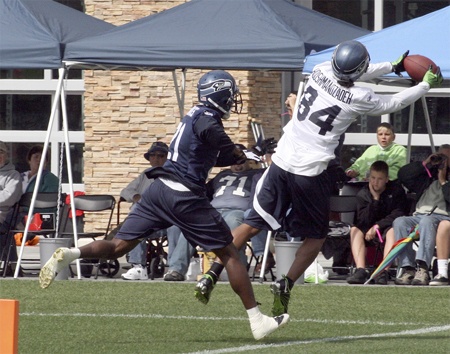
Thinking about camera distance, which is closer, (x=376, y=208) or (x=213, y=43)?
(x=213, y=43)

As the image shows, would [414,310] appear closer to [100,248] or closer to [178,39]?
[100,248]

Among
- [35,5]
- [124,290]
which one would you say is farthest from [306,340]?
[35,5]

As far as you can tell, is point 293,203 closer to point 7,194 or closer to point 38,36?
point 38,36

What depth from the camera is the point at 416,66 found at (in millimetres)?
9898

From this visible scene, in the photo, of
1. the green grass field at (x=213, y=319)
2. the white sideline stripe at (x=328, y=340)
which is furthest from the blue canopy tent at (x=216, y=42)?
the white sideline stripe at (x=328, y=340)

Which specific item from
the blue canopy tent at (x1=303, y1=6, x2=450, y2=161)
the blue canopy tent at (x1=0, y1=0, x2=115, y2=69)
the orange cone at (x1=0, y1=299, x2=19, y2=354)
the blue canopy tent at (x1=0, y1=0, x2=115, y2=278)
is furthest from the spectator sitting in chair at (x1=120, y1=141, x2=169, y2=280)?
the orange cone at (x1=0, y1=299, x2=19, y2=354)

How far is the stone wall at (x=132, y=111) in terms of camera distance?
1683 centimetres

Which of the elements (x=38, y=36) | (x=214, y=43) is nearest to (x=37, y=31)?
(x=38, y=36)

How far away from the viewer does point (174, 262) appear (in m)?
12.9

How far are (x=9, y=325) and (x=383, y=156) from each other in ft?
29.4

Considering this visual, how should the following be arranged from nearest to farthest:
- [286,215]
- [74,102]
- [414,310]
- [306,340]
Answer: [306,340] → [286,215] → [414,310] → [74,102]

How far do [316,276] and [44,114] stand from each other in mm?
6629

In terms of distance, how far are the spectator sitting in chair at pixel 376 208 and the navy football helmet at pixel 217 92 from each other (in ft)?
15.1

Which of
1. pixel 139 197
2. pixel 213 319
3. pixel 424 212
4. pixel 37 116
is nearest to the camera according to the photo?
pixel 213 319
